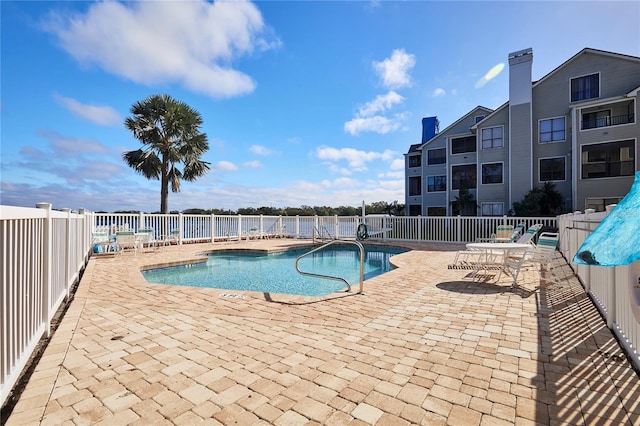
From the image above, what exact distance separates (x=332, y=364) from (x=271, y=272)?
19.1 ft

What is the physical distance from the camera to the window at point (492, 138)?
19.1 metres

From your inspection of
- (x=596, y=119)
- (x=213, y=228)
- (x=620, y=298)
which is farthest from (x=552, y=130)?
(x=213, y=228)

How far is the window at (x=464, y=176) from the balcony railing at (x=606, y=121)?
607 centimetres

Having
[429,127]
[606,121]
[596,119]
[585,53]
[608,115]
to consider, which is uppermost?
[585,53]

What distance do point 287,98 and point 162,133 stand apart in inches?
260

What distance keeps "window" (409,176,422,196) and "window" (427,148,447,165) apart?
170 cm

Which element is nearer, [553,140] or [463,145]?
[553,140]

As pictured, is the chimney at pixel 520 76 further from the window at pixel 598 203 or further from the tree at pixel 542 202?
the window at pixel 598 203

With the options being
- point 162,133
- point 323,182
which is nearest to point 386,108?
point 162,133

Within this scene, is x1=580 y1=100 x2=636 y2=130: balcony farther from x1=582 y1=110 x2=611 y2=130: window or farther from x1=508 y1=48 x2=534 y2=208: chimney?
x1=508 y1=48 x2=534 y2=208: chimney

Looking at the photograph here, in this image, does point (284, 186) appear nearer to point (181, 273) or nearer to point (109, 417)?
point (181, 273)

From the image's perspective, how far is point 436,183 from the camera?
22688 millimetres

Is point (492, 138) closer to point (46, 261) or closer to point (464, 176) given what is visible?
point (464, 176)

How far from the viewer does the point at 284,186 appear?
31.0 m
